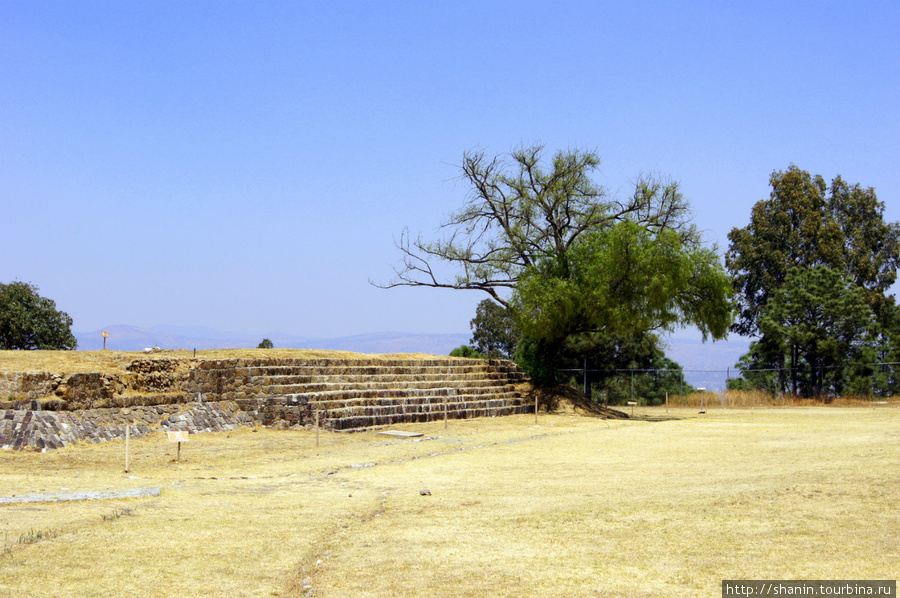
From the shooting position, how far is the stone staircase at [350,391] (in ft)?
66.6

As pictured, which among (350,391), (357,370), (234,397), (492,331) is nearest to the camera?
(234,397)

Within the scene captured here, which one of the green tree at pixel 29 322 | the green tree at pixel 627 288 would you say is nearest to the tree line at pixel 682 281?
the green tree at pixel 627 288

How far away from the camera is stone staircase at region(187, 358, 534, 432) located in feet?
66.6

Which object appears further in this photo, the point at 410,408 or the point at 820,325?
the point at 820,325

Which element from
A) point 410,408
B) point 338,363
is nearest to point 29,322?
point 338,363

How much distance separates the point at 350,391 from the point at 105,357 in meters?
6.36

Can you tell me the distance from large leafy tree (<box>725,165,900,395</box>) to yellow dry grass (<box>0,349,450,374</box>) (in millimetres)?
20871

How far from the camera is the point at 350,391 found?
22062 millimetres

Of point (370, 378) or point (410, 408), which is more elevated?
point (370, 378)

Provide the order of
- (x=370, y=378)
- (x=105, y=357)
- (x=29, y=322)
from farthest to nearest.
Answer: (x=29, y=322)
(x=370, y=378)
(x=105, y=357)

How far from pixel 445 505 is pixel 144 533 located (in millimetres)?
3544

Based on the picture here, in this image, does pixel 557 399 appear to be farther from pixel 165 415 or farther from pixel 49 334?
pixel 49 334

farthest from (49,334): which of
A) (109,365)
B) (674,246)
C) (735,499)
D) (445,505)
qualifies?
(735,499)

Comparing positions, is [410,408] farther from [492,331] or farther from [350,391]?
[492,331]
